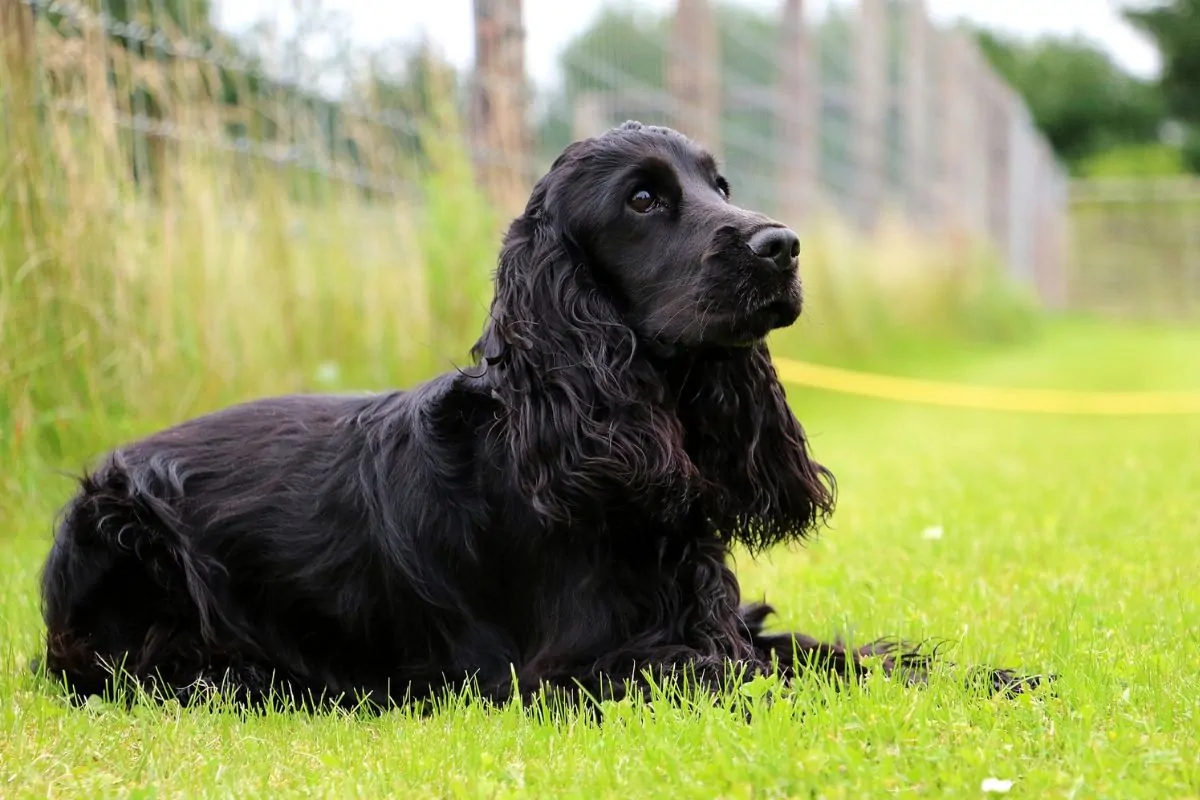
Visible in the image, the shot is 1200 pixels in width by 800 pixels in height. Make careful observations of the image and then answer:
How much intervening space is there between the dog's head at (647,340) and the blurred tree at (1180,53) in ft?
160

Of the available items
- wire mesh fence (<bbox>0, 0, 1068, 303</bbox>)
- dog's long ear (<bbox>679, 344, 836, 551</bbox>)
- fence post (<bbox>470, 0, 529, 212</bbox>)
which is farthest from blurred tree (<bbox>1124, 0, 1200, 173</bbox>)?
dog's long ear (<bbox>679, 344, 836, 551</bbox>)

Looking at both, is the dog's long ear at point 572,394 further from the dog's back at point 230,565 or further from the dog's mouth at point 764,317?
the dog's back at point 230,565

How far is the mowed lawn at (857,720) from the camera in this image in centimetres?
237

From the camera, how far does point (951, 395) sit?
11117mm

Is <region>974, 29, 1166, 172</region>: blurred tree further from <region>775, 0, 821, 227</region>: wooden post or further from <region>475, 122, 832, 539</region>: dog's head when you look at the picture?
<region>475, 122, 832, 539</region>: dog's head

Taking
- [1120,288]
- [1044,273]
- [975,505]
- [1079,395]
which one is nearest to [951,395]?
[1079,395]

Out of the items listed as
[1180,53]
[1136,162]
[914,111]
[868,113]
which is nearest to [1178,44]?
[1180,53]

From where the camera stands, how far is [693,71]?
11.6 meters

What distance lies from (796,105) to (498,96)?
6.49m

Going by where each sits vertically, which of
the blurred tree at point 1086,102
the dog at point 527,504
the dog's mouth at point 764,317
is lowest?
the dog at point 527,504

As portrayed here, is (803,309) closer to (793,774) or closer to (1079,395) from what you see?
(793,774)

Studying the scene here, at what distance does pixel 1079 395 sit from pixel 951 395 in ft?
4.53

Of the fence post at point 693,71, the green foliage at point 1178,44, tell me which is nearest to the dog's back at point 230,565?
the fence post at point 693,71

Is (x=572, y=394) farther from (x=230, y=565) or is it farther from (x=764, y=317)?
(x=230, y=565)
